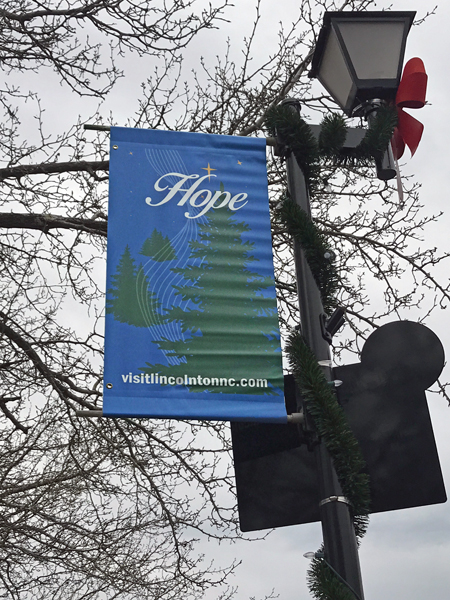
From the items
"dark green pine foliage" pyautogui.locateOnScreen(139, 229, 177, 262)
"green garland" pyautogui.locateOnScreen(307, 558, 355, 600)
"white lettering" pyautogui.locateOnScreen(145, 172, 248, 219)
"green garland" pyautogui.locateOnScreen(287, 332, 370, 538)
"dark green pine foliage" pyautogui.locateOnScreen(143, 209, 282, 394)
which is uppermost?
"white lettering" pyautogui.locateOnScreen(145, 172, 248, 219)

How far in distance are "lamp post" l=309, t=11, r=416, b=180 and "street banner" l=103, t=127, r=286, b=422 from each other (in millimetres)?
642

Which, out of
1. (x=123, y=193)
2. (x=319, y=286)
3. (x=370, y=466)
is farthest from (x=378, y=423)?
(x=123, y=193)

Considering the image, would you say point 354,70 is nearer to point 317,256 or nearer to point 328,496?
point 317,256

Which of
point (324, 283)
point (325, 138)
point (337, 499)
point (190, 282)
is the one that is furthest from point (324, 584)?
point (325, 138)

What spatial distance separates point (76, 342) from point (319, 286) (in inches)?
206

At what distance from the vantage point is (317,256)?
3.39 m

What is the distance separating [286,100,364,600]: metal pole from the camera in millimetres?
2693

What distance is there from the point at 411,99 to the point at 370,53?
12.4 inches

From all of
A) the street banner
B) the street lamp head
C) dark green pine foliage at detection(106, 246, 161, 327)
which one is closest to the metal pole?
the street banner

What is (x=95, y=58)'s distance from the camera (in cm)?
832

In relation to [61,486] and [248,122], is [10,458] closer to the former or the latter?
[61,486]

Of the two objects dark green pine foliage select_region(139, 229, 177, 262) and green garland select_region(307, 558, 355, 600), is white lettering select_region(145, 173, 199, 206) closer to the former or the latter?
dark green pine foliage select_region(139, 229, 177, 262)

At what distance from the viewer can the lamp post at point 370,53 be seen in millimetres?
3648

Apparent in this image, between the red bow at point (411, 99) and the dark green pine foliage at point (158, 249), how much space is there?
130 cm
